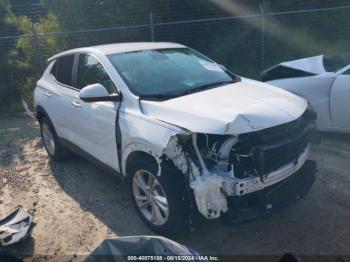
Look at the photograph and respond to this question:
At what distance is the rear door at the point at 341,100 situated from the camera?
504cm

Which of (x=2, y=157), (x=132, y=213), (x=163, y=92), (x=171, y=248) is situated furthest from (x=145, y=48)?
(x=2, y=157)

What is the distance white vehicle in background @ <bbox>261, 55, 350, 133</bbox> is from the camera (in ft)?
16.7

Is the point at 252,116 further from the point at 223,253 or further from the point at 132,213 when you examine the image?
the point at 132,213

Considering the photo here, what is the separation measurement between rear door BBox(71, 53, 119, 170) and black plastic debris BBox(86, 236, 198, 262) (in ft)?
5.30

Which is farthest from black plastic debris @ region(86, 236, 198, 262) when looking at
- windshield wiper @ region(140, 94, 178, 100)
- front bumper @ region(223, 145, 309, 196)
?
windshield wiper @ region(140, 94, 178, 100)

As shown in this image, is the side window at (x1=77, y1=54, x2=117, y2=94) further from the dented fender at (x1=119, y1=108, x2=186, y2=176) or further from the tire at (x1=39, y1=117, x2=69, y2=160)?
the tire at (x1=39, y1=117, x2=69, y2=160)

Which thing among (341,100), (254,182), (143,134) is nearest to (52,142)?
(143,134)

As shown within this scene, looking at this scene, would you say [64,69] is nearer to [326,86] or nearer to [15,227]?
[15,227]

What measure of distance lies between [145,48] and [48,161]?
8.19 ft

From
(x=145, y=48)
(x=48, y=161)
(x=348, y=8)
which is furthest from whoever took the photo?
(x=348, y=8)

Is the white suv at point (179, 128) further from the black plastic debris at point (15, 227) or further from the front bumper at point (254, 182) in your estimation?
the black plastic debris at point (15, 227)

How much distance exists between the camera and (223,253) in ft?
11.1

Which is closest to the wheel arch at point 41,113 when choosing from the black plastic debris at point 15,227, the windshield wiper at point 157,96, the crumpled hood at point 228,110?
the black plastic debris at point 15,227

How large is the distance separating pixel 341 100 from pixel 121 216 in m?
3.19
